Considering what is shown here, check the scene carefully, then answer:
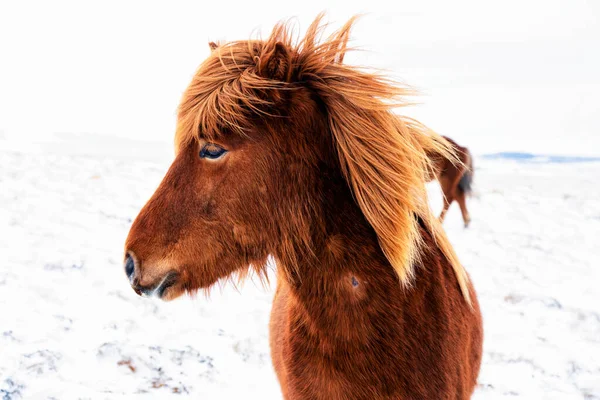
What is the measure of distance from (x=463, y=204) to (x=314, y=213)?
28.5ft

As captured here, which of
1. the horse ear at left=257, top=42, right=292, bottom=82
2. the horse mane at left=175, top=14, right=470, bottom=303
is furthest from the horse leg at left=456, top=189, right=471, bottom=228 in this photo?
the horse ear at left=257, top=42, right=292, bottom=82

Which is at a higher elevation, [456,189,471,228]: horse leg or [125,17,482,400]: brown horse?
[125,17,482,400]: brown horse

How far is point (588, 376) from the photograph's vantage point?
4113 millimetres

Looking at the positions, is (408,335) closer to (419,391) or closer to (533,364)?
(419,391)

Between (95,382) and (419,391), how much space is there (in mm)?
2342

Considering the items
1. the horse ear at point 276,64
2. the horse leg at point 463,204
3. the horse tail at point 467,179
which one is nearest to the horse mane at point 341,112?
the horse ear at point 276,64

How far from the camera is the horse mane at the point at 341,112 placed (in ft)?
5.83

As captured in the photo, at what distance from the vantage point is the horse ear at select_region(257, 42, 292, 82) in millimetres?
1796

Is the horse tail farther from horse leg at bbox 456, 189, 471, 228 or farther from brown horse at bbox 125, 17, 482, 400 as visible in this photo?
brown horse at bbox 125, 17, 482, 400

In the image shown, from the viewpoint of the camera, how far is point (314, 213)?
5.92ft

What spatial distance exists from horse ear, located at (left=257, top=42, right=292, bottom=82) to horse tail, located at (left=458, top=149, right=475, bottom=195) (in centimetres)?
911

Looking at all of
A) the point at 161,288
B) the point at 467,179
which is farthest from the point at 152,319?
the point at 467,179

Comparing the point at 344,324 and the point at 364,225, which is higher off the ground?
the point at 364,225

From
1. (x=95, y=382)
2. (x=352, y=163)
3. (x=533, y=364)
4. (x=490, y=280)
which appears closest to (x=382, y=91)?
(x=352, y=163)
